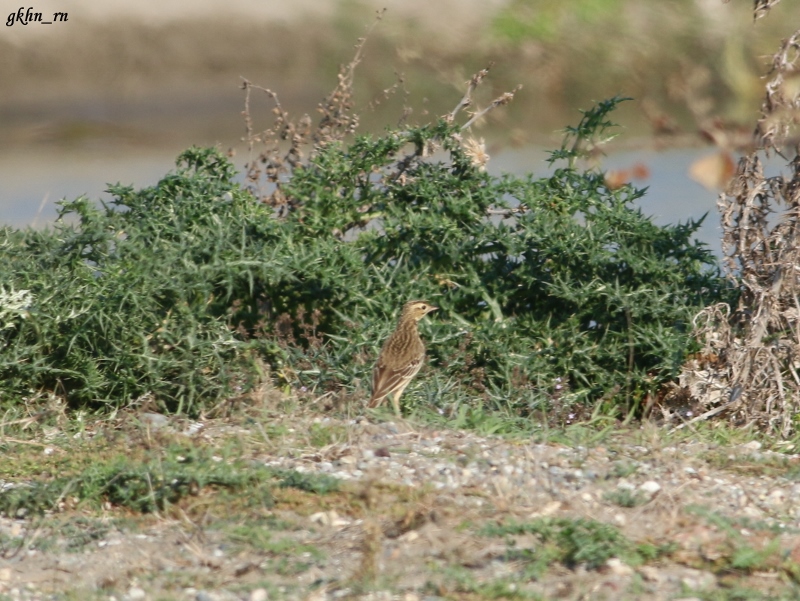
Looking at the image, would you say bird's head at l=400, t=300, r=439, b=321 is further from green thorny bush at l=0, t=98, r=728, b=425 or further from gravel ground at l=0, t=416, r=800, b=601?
gravel ground at l=0, t=416, r=800, b=601

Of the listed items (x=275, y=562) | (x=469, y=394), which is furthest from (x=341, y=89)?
(x=275, y=562)

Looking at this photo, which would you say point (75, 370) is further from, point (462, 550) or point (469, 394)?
point (462, 550)

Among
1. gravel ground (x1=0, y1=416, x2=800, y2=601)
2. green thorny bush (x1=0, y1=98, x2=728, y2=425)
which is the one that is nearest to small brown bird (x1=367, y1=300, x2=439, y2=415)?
green thorny bush (x1=0, y1=98, x2=728, y2=425)

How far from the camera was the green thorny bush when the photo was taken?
691cm

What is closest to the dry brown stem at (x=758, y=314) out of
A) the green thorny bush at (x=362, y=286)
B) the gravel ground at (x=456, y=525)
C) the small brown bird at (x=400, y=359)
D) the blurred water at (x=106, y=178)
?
the green thorny bush at (x=362, y=286)

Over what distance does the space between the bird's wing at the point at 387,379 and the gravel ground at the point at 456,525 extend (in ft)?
1.75

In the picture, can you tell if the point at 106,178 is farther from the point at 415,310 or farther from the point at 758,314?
the point at 758,314

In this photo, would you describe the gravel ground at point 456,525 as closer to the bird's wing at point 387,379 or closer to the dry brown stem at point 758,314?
the bird's wing at point 387,379

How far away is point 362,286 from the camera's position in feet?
25.1

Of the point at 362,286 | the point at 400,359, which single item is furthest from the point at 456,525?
the point at 362,286

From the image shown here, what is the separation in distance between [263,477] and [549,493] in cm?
120

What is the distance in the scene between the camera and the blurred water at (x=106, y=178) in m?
11.0

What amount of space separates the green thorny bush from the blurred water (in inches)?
74.8

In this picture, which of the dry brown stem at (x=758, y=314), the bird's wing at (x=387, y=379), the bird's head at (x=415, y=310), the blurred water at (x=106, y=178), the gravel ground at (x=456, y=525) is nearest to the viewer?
the gravel ground at (x=456, y=525)
